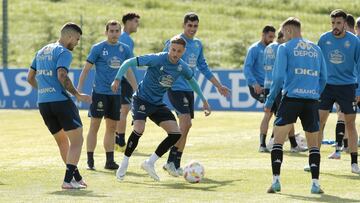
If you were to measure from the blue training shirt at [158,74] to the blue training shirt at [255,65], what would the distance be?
5.40 meters

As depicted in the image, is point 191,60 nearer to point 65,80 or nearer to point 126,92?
point 126,92

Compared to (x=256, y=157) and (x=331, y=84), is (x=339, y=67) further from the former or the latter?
(x=256, y=157)

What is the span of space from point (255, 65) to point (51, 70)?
740 cm

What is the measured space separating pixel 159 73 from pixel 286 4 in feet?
128

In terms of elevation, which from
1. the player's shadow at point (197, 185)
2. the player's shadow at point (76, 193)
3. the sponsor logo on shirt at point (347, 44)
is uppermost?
the sponsor logo on shirt at point (347, 44)

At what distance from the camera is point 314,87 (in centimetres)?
1221

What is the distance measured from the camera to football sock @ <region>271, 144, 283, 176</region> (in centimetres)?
1211

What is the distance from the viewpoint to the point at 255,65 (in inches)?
752

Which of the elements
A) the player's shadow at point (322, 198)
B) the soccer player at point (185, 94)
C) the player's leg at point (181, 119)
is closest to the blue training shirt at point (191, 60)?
the soccer player at point (185, 94)

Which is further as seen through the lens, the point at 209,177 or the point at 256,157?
the point at 256,157

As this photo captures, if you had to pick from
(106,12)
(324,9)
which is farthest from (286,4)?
(106,12)

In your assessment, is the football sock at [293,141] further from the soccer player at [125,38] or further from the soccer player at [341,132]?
the soccer player at [125,38]

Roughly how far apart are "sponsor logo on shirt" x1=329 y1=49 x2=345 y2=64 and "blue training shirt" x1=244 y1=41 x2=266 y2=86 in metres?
3.94

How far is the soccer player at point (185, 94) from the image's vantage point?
14422 mm
